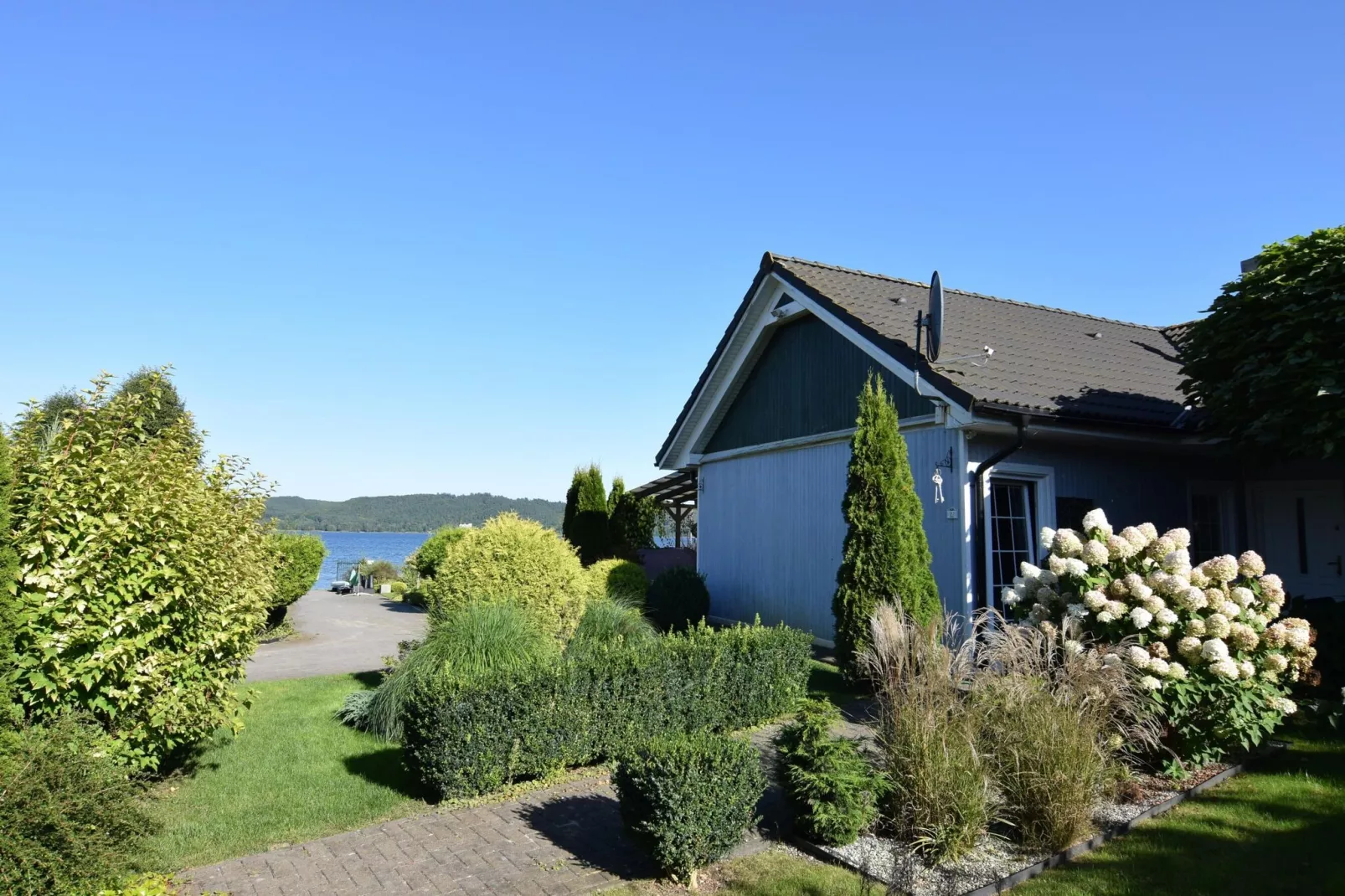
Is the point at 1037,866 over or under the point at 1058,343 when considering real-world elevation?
under

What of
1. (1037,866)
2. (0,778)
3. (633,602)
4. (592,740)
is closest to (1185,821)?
(1037,866)

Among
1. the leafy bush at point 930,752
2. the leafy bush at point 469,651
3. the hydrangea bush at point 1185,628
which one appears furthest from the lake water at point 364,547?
the leafy bush at point 930,752

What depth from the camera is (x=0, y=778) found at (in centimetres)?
421

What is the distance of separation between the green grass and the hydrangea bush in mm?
5410

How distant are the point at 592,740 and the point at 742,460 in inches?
336

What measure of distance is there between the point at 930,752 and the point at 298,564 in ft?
54.6

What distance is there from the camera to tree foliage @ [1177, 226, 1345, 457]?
7.88 meters

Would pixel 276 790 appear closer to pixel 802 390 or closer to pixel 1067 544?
pixel 1067 544

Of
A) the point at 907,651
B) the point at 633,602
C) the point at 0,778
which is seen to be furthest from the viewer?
the point at 633,602

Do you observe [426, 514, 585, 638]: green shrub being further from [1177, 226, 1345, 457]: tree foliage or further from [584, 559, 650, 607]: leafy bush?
[1177, 226, 1345, 457]: tree foliage

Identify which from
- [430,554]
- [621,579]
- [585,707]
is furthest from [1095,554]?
[430,554]

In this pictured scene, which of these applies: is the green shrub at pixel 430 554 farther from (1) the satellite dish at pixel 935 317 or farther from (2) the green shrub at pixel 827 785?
(2) the green shrub at pixel 827 785

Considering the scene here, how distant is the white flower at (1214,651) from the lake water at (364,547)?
3716 centimetres

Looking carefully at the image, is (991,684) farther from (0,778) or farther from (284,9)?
(284,9)
